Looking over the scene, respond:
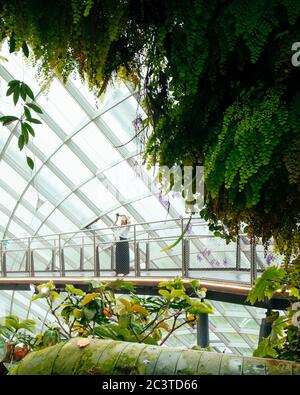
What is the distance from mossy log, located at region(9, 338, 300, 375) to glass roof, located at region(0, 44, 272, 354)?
11370 mm

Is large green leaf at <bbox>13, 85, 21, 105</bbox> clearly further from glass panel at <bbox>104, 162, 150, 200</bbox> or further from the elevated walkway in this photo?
glass panel at <bbox>104, 162, 150, 200</bbox>

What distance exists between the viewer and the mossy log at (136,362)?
206 centimetres

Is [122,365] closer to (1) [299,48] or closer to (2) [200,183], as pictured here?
(2) [200,183]

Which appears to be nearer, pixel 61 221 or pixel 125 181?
pixel 125 181

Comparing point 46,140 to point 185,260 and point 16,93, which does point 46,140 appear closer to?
point 185,260

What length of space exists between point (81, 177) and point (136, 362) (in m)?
15.7

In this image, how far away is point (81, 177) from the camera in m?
17.7

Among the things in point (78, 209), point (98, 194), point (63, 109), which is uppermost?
point (63, 109)

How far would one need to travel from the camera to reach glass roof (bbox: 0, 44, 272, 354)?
15094 mm

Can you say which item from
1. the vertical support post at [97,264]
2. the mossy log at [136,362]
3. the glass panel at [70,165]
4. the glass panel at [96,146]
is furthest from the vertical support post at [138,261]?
the mossy log at [136,362]

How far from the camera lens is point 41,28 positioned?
2395mm

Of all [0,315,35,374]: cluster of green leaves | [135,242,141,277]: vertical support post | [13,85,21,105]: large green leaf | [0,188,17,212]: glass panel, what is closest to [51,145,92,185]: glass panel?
[0,188,17,212]: glass panel

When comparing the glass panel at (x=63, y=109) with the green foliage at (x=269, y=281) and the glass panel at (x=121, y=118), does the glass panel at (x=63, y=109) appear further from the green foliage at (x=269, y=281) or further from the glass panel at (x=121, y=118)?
the green foliage at (x=269, y=281)

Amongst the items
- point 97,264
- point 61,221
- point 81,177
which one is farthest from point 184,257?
point 61,221
